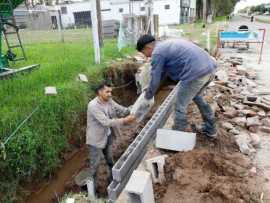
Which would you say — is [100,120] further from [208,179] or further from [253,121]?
[253,121]

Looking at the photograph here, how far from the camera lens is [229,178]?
2850 mm

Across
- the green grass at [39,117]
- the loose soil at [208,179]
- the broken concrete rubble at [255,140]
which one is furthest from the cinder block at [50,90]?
the broken concrete rubble at [255,140]

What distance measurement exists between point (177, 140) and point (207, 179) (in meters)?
0.83

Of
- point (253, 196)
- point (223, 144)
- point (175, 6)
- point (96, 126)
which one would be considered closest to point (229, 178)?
point (253, 196)

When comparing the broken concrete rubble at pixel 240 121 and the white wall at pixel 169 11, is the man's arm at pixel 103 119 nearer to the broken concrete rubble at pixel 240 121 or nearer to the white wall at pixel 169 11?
the broken concrete rubble at pixel 240 121

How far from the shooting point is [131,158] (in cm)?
328

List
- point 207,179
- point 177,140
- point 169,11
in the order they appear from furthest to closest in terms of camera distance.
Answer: point 169,11 < point 177,140 < point 207,179

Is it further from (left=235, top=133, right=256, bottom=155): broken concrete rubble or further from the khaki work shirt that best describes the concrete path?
the khaki work shirt

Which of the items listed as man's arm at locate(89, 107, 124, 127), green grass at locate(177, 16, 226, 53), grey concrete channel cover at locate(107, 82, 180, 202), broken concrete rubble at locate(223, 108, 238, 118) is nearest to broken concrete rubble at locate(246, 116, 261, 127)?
broken concrete rubble at locate(223, 108, 238, 118)

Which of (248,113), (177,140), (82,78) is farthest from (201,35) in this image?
(177,140)

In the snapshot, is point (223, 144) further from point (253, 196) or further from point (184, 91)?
point (253, 196)

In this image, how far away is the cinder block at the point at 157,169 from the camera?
120 inches

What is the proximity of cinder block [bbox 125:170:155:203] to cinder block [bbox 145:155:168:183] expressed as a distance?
1.43ft

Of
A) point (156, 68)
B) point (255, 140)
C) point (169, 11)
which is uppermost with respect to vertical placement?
point (169, 11)
